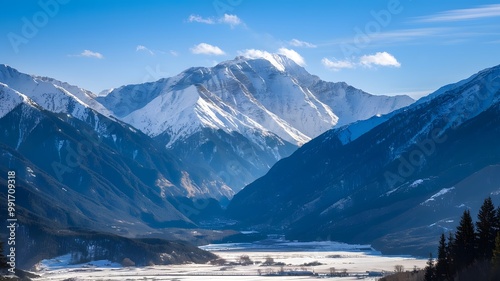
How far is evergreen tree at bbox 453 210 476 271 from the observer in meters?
148

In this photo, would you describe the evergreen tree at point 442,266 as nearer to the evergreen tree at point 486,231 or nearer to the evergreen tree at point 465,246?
the evergreen tree at point 465,246

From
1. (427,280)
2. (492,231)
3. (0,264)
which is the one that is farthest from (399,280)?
(0,264)

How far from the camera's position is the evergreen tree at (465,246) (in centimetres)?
14775

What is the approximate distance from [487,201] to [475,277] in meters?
13.7

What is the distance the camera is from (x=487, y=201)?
147m

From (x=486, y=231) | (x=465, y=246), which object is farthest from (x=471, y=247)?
(x=486, y=231)

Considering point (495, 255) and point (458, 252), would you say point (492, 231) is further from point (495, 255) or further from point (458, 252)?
point (495, 255)

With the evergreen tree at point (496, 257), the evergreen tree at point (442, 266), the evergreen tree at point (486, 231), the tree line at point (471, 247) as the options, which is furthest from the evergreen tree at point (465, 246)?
the evergreen tree at point (496, 257)

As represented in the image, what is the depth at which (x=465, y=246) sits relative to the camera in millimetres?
149125

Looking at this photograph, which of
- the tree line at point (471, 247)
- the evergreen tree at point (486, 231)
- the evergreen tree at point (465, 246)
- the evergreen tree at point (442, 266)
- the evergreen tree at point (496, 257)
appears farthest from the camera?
the evergreen tree at point (442, 266)

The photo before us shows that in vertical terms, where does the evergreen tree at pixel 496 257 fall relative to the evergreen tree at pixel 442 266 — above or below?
below

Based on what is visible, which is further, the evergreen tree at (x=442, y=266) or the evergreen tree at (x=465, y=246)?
the evergreen tree at (x=442, y=266)

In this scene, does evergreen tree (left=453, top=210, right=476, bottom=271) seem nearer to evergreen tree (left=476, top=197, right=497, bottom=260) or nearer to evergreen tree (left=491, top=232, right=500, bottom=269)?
evergreen tree (left=476, top=197, right=497, bottom=260)

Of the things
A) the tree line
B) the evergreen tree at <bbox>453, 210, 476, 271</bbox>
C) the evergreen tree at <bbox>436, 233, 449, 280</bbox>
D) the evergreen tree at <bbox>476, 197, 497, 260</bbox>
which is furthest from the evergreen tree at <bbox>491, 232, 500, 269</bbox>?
the evergreen tree at <bbox>436, 233, 449, 280</bbox>
